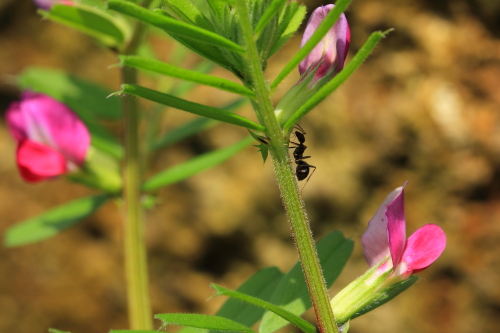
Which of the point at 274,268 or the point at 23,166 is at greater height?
the point at 23,166

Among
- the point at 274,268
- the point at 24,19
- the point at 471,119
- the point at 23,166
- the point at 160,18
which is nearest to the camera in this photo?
the point at 160,18

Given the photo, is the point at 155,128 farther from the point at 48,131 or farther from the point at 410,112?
the point at 410,112

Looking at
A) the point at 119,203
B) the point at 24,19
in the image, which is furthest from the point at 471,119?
the point at 24,19

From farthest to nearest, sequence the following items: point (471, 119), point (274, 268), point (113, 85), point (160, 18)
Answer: point (113, 85), point (471, 119), point (274, 268), point (160, 18)

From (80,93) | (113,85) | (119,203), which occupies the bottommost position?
(119,203)

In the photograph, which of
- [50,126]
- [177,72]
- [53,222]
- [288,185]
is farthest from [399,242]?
[53,222]

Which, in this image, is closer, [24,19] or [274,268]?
[274,268]

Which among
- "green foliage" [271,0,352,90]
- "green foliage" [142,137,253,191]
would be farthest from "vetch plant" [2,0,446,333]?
"green foliage" [142,137,253,191]
